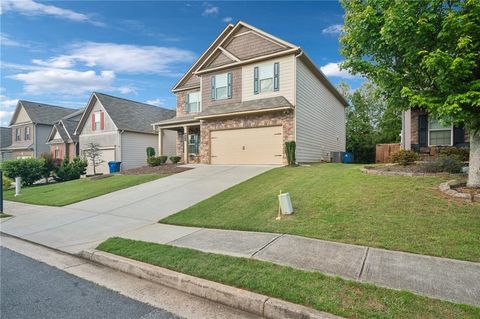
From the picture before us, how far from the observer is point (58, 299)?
11.3 feet

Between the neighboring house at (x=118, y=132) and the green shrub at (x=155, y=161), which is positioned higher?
the neighboring house at (x=118, y=132)

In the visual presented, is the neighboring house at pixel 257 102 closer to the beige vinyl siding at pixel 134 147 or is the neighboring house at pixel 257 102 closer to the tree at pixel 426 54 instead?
the tree at pixel 426 54

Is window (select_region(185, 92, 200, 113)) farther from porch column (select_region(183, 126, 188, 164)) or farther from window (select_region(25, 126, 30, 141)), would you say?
window (select_region(25, 126, 30, 141))

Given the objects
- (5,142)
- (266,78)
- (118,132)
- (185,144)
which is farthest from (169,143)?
(5,142)

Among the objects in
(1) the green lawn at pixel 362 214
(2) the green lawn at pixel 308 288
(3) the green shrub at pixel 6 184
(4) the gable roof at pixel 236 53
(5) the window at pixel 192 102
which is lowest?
(3) the green shrub at pixel 6 184

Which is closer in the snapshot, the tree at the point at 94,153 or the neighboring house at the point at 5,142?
the tree at the point at 94,153

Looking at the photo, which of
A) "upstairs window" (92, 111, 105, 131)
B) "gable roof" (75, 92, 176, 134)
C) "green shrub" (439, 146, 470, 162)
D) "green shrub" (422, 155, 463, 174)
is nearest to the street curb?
"green shrub" (422, 155, 463, 174)

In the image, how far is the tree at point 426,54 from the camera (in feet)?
18.9

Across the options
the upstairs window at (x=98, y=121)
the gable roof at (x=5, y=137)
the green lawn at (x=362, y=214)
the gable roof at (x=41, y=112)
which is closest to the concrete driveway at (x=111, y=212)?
the green lawn at (x=362, y=214)

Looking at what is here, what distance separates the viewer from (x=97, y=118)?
80.6 feet

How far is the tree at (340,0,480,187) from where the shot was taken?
5766mm

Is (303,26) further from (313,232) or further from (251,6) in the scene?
(313,232)

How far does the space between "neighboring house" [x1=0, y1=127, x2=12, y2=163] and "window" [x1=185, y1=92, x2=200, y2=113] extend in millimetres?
27751

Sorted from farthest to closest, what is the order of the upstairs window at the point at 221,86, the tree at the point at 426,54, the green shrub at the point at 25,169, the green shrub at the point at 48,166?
the green shrub at the point at 48,166
the green shrub at the point at 25,169
the upstairs window at the point at 221,86
the tree at the point at 426,54
